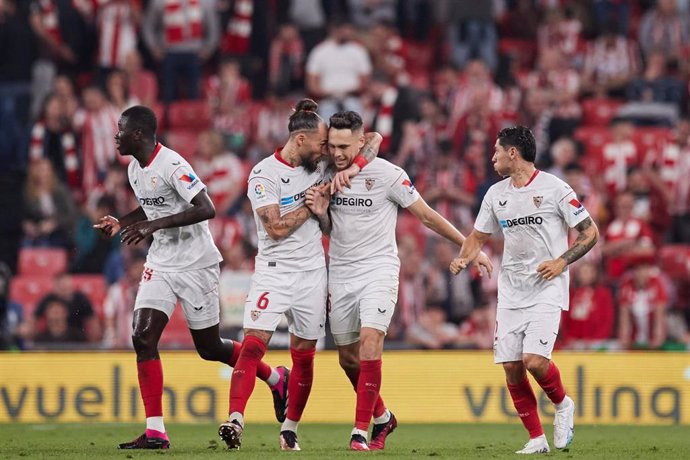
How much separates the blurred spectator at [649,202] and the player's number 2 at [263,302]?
9100 mm

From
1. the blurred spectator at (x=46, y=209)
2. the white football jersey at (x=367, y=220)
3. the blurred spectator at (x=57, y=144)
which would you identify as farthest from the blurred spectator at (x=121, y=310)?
the white football jersey at (x=367, y=220)

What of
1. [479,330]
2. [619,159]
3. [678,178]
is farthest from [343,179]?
[678,178]

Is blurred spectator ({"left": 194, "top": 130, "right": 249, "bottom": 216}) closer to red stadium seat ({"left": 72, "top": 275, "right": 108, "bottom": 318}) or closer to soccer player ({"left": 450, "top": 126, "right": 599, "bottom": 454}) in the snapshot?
red stadium seat ({"left": 72, "top": 275, "right": 108, "bottom": 318})

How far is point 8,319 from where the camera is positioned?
1805cm

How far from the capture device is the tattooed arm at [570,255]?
10859 mm

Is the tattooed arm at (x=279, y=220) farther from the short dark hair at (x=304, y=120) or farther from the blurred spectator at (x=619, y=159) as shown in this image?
the blurred spectator at (x=619, y=159)

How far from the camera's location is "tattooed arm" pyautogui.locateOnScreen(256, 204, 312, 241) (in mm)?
10938

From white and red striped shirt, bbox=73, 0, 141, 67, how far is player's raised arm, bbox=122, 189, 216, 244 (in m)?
11.2

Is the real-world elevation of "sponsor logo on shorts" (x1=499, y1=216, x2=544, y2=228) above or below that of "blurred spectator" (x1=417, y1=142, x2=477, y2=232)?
below

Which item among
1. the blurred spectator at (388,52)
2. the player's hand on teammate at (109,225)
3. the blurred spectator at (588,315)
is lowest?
the blurred spectator at (588,315)

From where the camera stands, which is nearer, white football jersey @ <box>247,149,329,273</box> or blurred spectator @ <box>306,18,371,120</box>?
white football jersey @ <box>247,149,329,273</box>

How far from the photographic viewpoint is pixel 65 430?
47.1ft

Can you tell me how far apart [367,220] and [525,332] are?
1.48m

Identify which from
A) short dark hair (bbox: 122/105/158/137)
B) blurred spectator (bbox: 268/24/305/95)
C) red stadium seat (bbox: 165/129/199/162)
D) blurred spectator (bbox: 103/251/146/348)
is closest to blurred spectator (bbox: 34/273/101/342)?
blurred spectator (bbox: 103/251/146/348)
